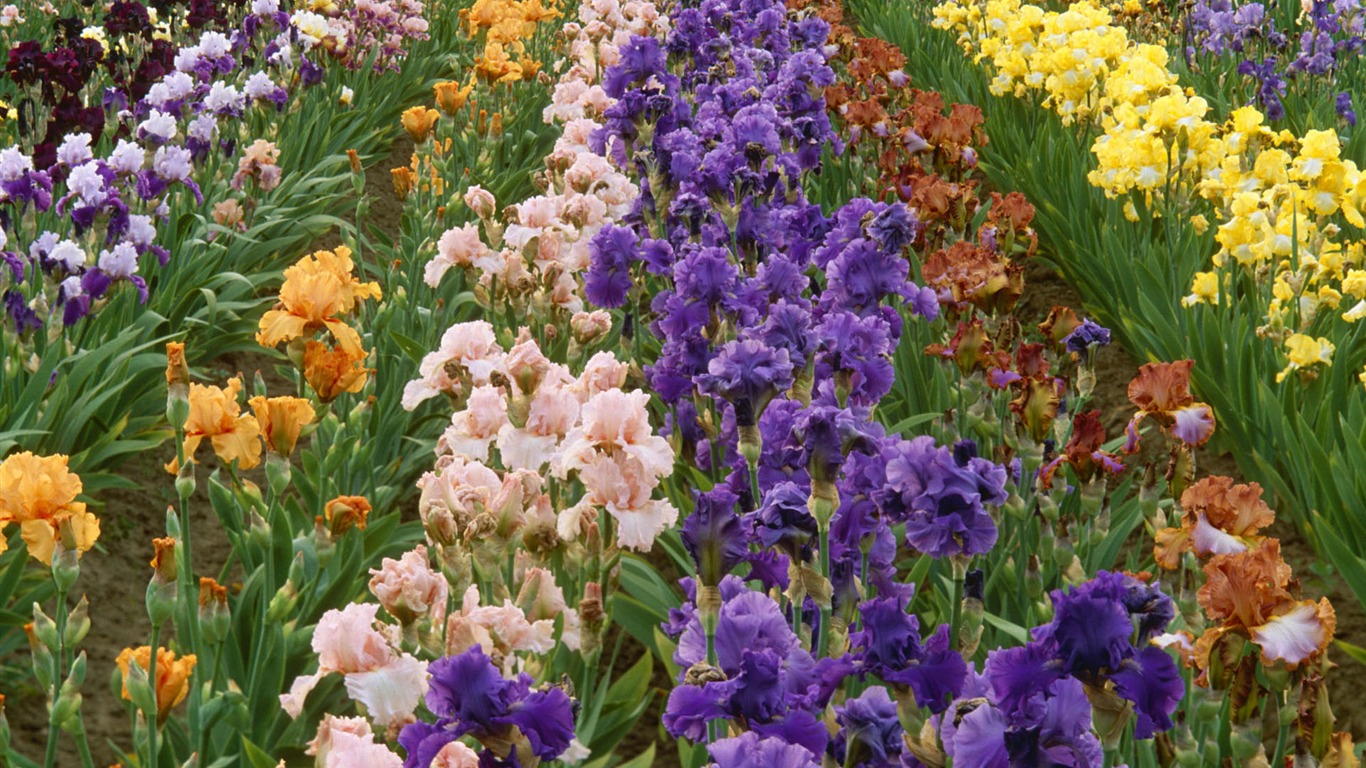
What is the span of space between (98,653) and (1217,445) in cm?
300

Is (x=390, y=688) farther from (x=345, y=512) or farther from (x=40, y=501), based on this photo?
(x=40, y=501)

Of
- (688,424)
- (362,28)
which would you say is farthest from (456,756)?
(362,28)

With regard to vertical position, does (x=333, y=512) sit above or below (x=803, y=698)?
below

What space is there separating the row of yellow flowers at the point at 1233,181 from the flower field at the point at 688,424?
0.02 m

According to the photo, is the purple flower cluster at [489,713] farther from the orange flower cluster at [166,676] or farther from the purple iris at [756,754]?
the orange flower cluster at [166,676]

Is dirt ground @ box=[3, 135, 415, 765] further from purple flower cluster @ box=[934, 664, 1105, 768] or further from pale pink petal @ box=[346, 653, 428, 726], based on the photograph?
purple flower cluster @ box=[934, 664, 1105, 768]

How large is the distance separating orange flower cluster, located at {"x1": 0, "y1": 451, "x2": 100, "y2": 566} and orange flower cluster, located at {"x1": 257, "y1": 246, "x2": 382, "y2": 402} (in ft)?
2.14

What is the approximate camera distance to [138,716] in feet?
5.94

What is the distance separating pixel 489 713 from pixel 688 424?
5.06ft

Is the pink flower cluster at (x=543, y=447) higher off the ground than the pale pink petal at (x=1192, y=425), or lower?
lower

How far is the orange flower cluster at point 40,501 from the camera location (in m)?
1.81

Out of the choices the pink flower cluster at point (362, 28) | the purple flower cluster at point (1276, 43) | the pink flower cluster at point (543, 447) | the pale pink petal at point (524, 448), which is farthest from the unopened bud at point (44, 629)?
the purple flower cluster at point (1276, 43)

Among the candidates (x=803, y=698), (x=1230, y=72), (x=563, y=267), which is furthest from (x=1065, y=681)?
(x=1230, y=72)

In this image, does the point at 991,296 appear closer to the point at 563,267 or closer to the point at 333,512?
the point at 563,267
